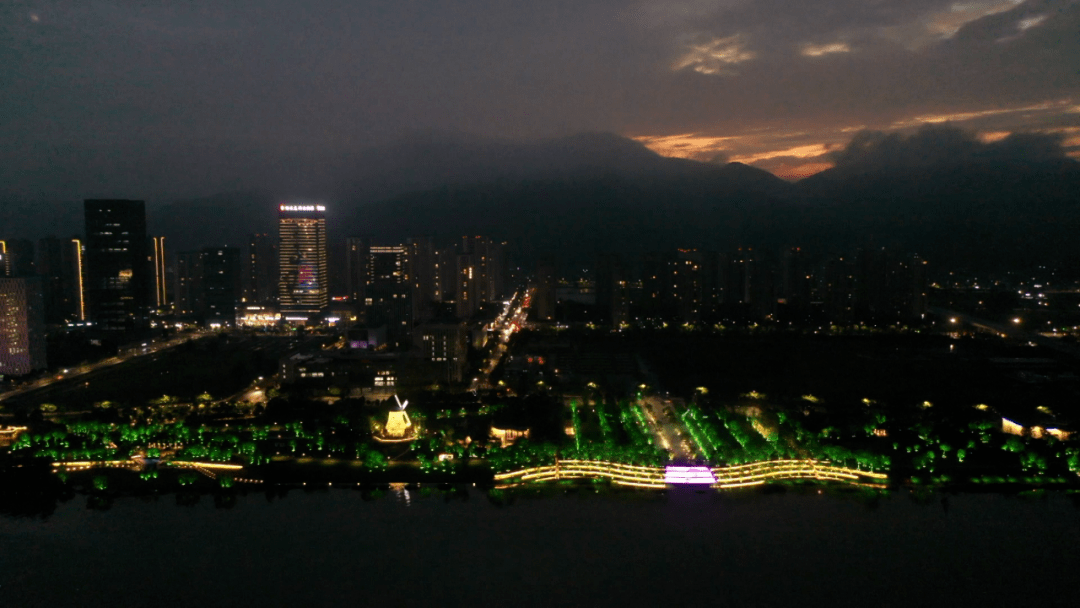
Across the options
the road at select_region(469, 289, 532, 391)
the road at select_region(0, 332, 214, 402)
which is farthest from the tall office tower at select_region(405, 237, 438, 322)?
the road at select_region(0, 332, 214, 402)

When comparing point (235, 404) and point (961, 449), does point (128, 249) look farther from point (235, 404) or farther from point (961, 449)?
point (961, 449)

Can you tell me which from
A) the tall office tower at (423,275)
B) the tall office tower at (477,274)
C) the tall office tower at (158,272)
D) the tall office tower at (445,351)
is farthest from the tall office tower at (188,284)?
the tall office tower at (445,351)

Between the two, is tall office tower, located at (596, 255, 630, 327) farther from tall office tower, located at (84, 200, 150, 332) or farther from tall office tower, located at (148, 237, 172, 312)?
tall office tower, located at (148, 237, 172, 312)

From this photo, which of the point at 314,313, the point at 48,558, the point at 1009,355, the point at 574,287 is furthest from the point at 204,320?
the point at 1009,355

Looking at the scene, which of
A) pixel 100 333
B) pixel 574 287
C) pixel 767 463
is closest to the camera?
pixel 767 463

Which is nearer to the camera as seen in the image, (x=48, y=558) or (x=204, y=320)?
(x=48, y=558)

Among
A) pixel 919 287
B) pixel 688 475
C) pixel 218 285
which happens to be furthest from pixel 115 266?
pixel 919 287

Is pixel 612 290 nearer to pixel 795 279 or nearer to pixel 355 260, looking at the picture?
pixel 795 279
